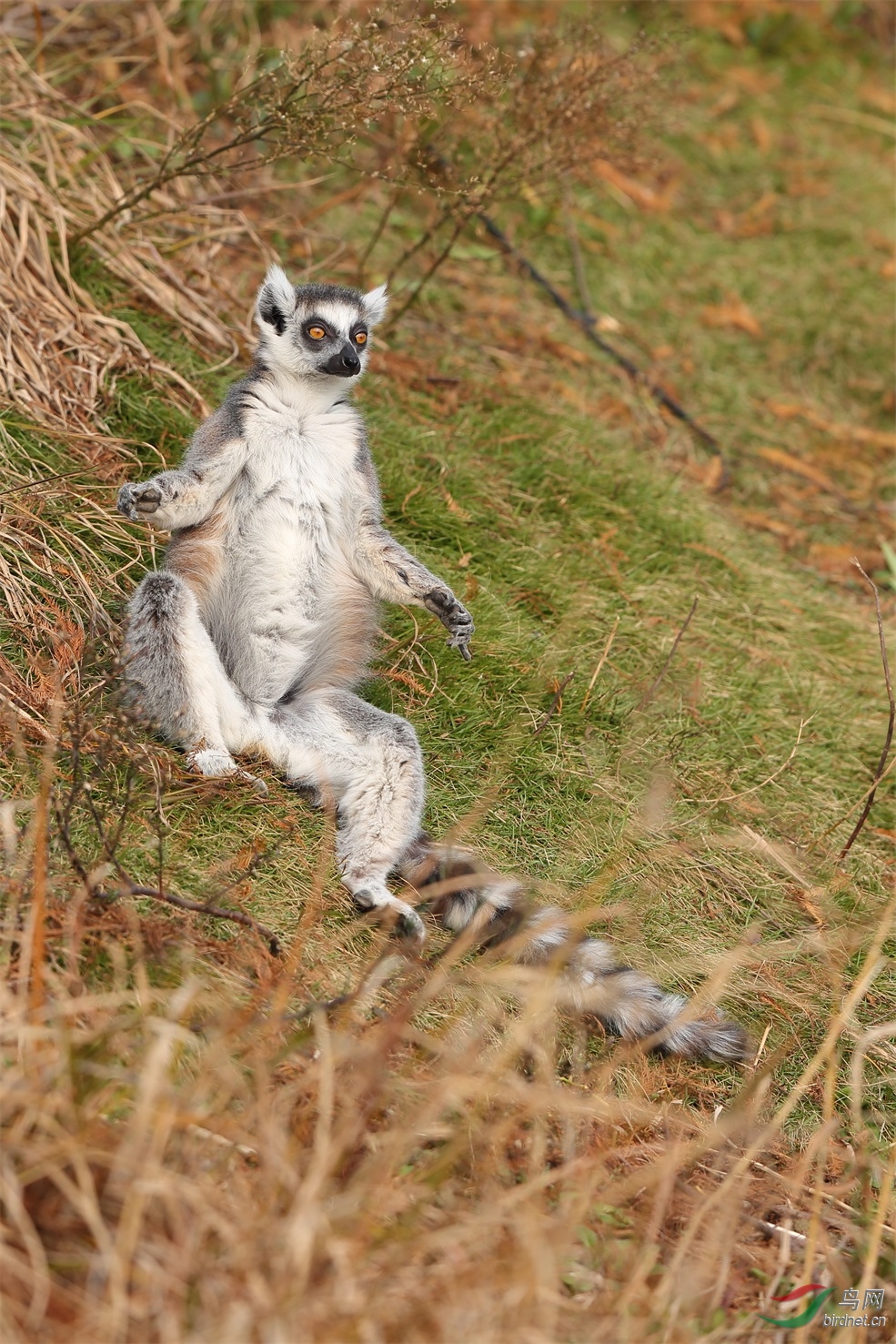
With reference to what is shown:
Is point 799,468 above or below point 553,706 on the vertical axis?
above

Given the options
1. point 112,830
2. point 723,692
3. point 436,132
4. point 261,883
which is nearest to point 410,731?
point 261,883

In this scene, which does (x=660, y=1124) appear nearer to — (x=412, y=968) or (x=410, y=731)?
(x=412, y=968)

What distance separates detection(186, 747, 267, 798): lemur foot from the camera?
11.6 feet

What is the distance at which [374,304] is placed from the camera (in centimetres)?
421

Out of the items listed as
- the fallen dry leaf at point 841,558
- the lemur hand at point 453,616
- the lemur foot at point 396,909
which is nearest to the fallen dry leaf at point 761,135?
the fallen dry leaf at point 841,558

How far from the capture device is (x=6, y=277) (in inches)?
194

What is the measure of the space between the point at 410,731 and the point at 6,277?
2.56 metres

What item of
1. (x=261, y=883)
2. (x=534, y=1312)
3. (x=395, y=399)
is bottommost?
(x=261, y=883)

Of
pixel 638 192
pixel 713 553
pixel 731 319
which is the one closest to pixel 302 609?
pixel 713 553

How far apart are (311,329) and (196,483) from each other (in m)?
0.60

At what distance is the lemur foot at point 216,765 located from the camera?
11.6ft

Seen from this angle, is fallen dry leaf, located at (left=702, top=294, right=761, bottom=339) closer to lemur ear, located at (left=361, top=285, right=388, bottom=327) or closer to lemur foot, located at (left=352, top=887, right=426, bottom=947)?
lemur ear, located at (left=361, top=285, right=388, bottom=327)

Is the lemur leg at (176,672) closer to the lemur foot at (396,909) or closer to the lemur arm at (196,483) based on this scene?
the lemur arm at (196,483)

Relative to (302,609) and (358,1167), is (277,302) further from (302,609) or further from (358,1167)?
(358,1167)
